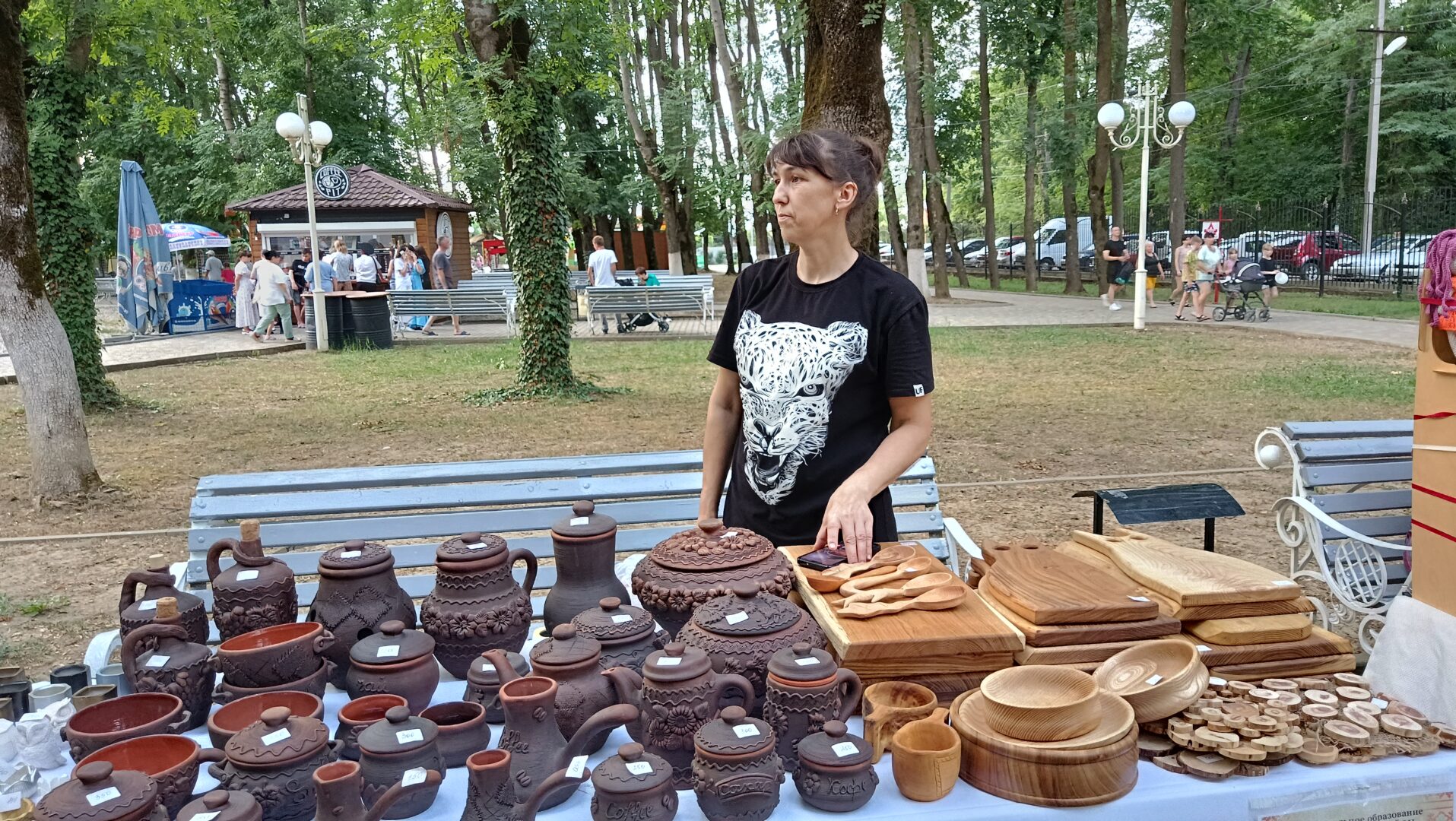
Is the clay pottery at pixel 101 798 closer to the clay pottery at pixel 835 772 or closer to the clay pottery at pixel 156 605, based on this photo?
the clay pottery at pixel 156 605

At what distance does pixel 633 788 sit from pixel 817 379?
111 centimetres

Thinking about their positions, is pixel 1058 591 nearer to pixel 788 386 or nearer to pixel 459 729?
pixel 788 386

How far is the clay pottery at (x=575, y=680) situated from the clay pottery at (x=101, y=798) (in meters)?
0.58

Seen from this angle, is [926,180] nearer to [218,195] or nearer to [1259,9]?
[1259,9]

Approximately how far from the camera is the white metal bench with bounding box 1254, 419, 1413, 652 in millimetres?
3547

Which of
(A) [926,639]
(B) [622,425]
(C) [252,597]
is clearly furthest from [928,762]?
(B) [622,425]

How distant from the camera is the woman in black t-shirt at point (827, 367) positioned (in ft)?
7.20

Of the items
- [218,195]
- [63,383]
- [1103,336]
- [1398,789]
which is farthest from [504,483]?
[218,195]

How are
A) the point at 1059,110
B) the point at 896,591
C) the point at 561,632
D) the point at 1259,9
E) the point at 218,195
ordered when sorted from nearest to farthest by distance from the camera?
the point at 561,632, the point at 896,591, the point at 1259,9, the point at 1059,110, the point at 218,195

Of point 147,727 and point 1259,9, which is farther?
point 1259,9

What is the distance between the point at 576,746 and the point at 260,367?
45.0 ft

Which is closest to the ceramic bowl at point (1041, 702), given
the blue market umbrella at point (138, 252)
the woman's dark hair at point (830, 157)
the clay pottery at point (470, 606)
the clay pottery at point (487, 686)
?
the clay pottery at point (487, 686)

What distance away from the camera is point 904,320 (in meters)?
2.29

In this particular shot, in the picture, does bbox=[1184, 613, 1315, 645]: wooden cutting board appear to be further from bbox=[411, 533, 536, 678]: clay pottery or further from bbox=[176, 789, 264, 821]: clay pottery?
bbox=[176, 789, 264, 821]: clay pottery
